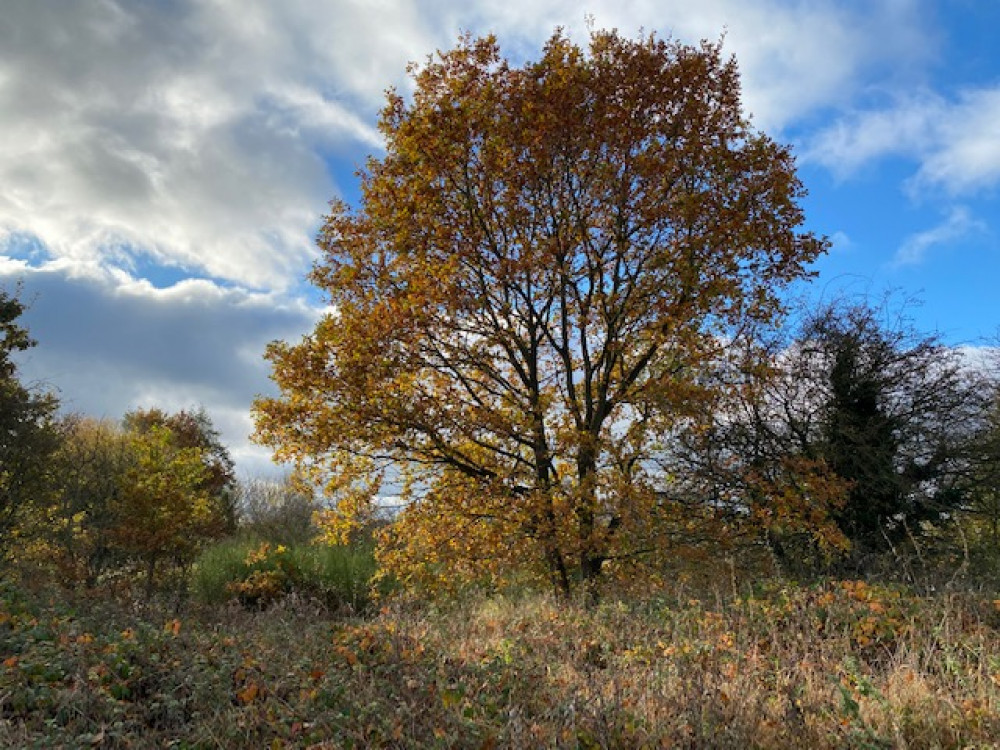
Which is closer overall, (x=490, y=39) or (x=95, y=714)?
(x=95, y=714)

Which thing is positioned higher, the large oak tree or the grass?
the large oak tree

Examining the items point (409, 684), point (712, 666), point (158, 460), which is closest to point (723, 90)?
point (712, 666)

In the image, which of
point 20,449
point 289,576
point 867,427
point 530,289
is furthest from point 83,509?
point 867,427

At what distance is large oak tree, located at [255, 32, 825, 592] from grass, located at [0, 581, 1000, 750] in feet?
8.21

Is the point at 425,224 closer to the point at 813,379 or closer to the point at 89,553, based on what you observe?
the point at 813,379

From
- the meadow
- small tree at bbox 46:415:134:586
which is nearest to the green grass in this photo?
small tree at bbox 46:415:134:586

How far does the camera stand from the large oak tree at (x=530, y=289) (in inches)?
399

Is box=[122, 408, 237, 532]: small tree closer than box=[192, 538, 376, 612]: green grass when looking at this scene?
No

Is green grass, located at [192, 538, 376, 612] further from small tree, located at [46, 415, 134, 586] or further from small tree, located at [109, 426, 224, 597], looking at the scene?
small tree, located at [46, 415, 134, 586]

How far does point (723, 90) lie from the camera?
11391 millimetres

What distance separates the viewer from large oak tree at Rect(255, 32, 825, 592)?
10.1 meters

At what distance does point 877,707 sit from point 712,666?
1364 millimetres

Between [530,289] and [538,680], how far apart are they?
673 cm

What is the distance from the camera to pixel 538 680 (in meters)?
5.83
